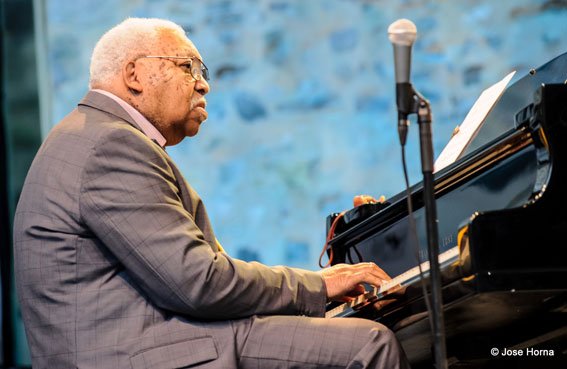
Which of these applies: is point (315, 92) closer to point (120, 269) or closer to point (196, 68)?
point (196, 68)

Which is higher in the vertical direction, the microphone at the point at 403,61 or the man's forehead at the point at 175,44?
the man's forehead at the point at 175,44

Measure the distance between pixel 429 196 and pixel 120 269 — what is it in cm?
81

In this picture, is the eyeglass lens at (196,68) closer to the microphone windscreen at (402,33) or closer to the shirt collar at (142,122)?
the shirt collar at (142,122)

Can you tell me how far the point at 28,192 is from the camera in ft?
6.15

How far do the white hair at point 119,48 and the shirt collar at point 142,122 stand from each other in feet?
0.32

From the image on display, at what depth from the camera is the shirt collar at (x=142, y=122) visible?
2084mm

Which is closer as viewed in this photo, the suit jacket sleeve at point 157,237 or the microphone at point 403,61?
the microphone at point 403,61

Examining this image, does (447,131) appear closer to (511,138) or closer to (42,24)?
(511,138)

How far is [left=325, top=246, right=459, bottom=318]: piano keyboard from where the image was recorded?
187cm

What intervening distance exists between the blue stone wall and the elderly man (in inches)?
105

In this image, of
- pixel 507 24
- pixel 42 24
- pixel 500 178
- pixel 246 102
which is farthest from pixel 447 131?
pixel 42 24

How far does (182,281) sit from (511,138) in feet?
3.43

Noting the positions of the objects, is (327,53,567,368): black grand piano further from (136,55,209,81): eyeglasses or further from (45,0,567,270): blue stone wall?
(45,0,567,270): blue stone wall

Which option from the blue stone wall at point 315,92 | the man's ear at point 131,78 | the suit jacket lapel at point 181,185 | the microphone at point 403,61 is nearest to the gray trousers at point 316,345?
the suit jacket lapel at point 181,185
